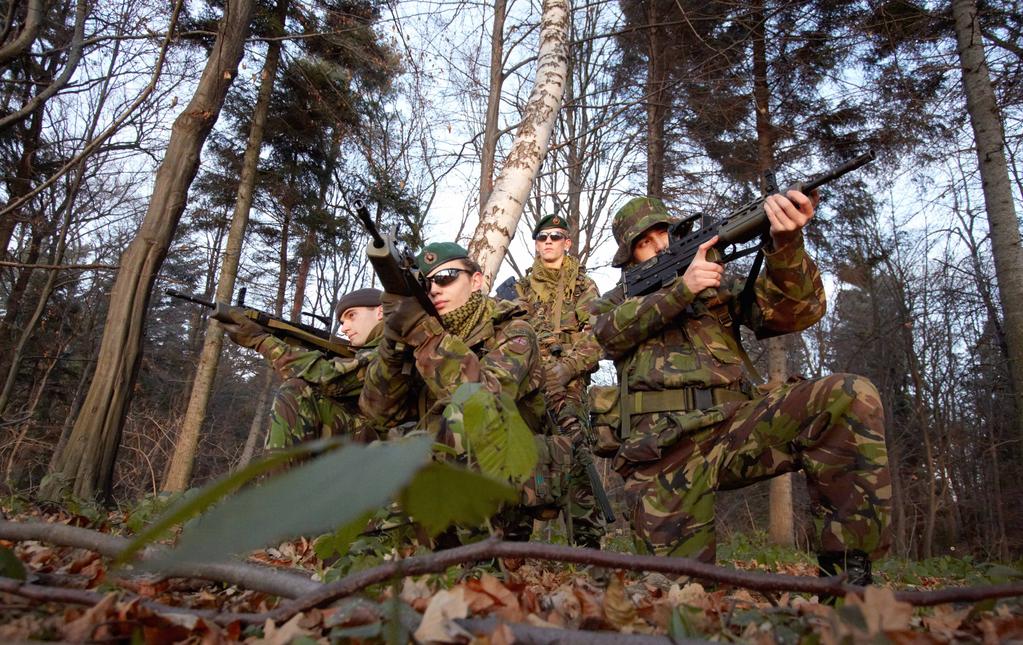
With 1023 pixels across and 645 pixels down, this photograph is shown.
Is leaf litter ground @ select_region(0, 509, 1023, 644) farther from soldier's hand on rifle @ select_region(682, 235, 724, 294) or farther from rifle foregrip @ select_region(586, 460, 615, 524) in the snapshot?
rifle foregrip @ select_region(586, 460, 615, 524)

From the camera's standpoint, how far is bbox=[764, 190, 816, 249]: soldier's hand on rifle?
9.08 feet

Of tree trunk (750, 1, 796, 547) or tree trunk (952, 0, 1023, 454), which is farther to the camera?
tree trunk (750, 1, 796, 547)

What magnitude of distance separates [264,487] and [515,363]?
2.88 meters

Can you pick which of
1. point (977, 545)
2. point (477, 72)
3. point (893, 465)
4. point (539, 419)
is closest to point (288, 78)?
point (477, 72)

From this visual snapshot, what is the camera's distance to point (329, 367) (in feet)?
15.2

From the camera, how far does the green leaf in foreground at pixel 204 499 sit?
364mm

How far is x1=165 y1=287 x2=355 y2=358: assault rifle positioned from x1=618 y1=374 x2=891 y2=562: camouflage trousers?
2750 mm

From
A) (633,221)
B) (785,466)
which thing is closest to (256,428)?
(633,221)

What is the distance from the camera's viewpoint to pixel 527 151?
480cm

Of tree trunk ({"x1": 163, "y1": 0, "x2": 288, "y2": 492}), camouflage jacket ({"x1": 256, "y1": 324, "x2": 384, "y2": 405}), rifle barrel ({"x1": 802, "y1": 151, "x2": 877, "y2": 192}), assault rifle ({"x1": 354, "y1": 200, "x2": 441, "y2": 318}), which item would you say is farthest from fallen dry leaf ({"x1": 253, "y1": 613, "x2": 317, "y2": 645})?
tree trunk ({"x1": 163, "y1": 0, "x2": 288, "y2": 492})

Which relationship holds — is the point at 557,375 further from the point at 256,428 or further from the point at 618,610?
the point at 256,428

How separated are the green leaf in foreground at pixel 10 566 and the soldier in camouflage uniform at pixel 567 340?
3.28 metres

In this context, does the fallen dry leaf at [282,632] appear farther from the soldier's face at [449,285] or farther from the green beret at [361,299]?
the green beret at [361,299]

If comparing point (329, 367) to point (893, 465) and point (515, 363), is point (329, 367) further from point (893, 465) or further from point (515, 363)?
point (893, 465)
